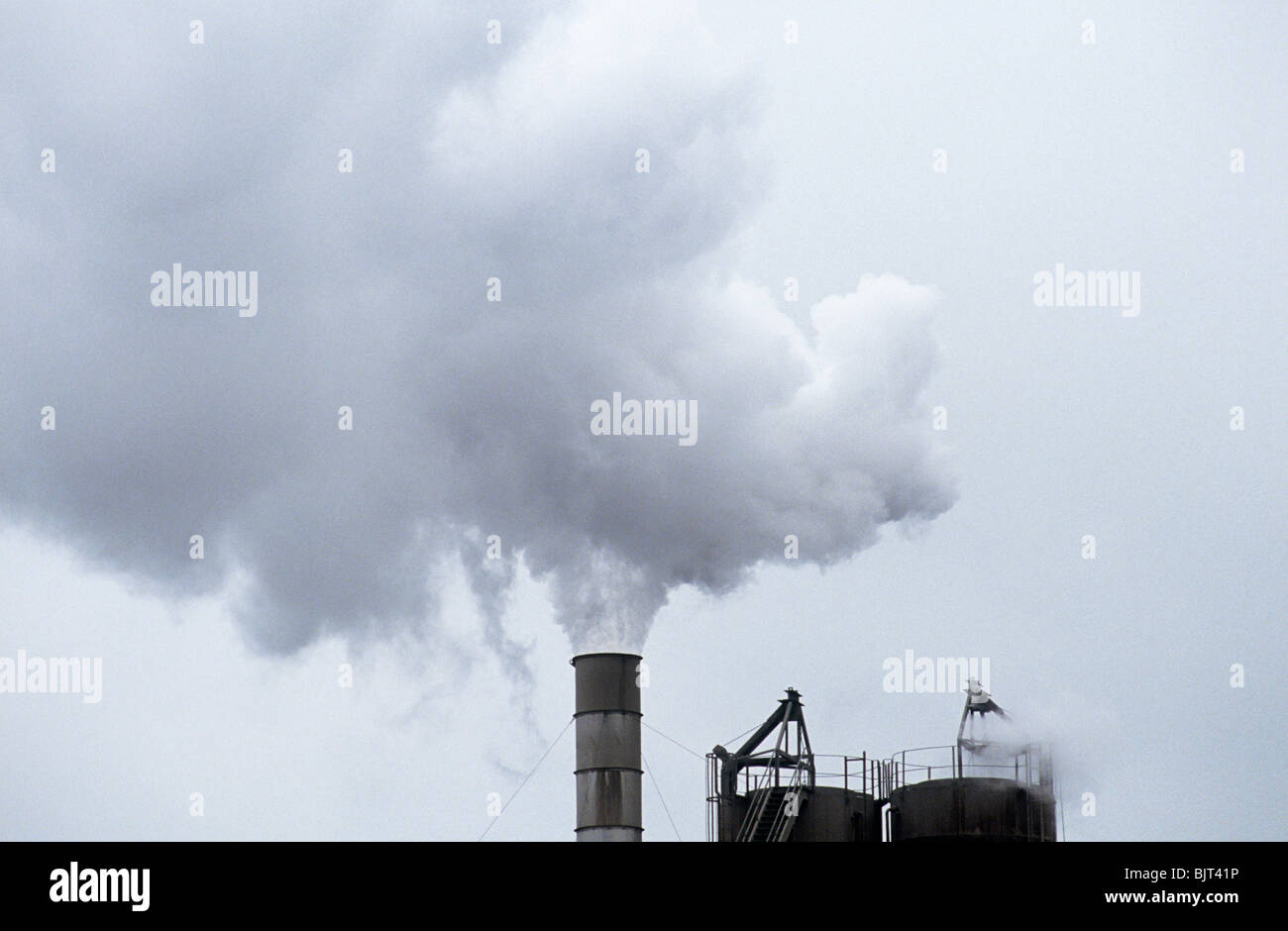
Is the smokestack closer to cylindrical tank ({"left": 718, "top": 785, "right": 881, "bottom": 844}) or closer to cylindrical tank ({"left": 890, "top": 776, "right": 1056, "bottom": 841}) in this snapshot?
cylindrical tank ({"left": 718, "top": 785, "right": 881, "bottom": 844})

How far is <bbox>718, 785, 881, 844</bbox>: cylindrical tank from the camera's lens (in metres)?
35.1

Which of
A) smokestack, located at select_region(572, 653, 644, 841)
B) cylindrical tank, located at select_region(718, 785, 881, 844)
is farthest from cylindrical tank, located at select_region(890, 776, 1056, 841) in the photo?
smokestack, located at select_region(572, 653, 644, 841)

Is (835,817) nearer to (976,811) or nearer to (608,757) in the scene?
(976,811)

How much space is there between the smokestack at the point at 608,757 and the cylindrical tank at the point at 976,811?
5.36 metres

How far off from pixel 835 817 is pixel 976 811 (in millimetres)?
2904

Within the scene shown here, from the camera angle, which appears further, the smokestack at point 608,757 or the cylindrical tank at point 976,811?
the smokestack at point 608,757

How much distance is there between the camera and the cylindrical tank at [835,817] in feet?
115

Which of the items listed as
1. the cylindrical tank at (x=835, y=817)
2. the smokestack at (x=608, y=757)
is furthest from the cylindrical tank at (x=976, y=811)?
the smokestack at (x=608, y=757)

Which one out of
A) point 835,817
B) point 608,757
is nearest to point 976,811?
point 835,817

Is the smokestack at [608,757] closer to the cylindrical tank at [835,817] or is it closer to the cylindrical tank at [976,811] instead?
the cylindrical tank at [835,817]

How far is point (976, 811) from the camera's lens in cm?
3403
